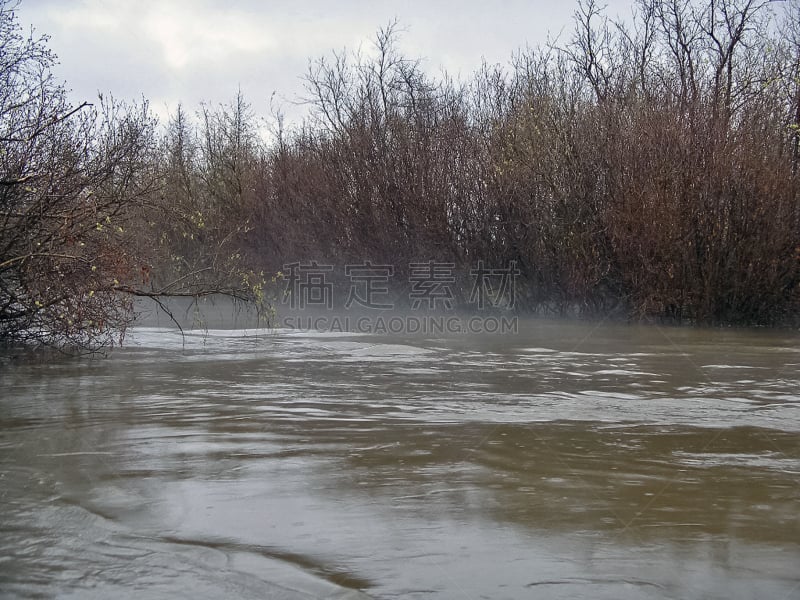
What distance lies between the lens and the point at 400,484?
6.06m

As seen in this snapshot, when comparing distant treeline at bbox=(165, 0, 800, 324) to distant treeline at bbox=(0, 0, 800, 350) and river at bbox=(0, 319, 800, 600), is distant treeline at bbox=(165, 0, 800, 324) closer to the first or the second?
distant treeline at bbox=(0, 0, 800, 350)

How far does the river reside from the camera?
14.4ft

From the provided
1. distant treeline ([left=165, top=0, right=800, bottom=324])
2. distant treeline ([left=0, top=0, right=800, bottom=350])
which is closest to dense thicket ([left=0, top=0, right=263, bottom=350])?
distant treeline ([left=0, top=0, right=800, bottom=350])

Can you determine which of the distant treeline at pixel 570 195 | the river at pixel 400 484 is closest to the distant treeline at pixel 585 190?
the distant treeline at pixel 570 195

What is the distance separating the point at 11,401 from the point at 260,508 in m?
5.33

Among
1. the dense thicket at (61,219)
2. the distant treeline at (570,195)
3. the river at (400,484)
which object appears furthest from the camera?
the distant treeline at (570,195)

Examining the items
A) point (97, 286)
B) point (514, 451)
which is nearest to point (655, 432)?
point (514, 451)

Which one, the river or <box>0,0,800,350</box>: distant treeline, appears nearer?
the river

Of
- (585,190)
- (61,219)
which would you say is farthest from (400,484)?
(585,190)

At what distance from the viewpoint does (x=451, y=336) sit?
17969mm

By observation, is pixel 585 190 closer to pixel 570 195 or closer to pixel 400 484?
pixel 570 195

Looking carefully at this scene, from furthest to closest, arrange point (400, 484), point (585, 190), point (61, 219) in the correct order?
point (585, 190) → point (61, 219) → point (400, 484)

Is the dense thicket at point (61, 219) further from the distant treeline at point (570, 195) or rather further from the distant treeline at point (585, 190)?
the distant treeline at point (585, 190)

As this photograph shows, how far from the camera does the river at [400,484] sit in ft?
14.4
